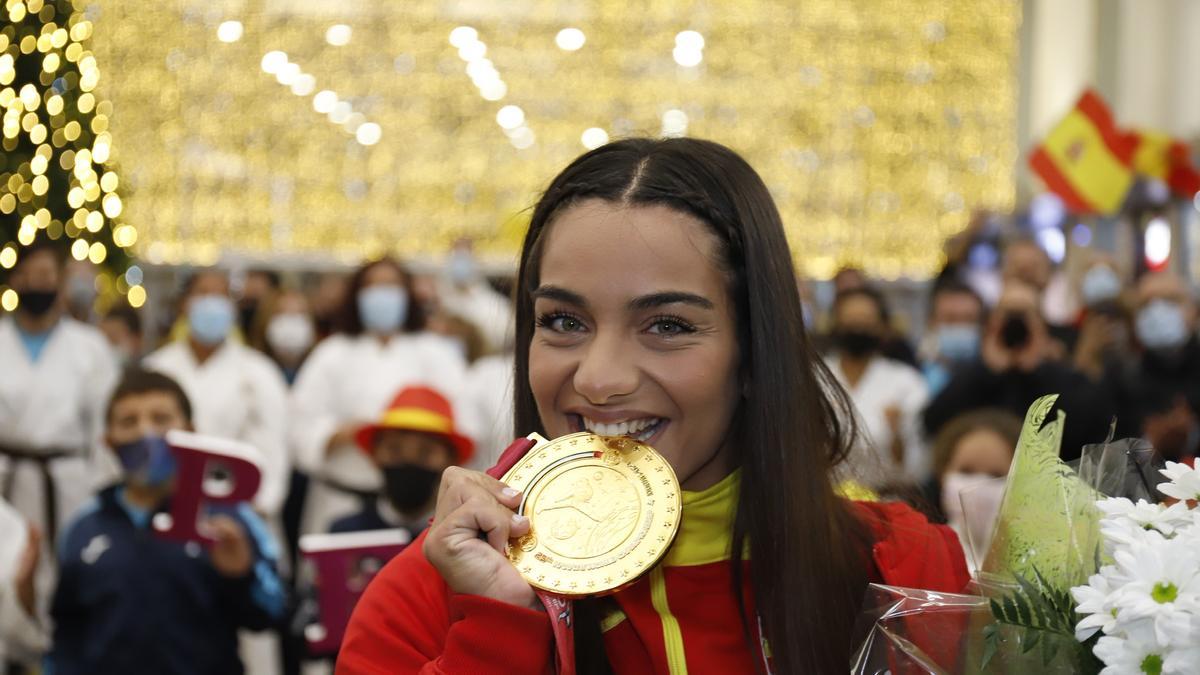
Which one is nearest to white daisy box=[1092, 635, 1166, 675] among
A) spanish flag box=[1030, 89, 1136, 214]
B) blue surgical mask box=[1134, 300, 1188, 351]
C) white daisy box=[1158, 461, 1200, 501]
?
white daisy box=[1158, 461, 1200, 501]

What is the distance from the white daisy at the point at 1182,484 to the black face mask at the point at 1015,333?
5704 mm

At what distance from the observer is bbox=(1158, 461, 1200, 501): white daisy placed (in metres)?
1.75

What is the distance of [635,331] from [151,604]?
3643 millimetres

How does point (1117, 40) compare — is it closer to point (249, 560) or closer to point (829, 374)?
point (249, 560)

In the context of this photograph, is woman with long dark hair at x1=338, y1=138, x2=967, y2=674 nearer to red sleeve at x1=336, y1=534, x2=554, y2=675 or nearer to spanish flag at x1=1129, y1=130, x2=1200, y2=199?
red sleeve at x1=336, y1=534, x2=554, y2=675

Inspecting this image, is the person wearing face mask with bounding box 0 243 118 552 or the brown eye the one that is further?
the person wearing face mask with bounding box 0 243 118 552

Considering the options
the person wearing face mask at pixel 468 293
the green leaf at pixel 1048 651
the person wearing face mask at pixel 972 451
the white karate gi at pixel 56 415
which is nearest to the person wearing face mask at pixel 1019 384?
the person wearing face mask at pixel 972 451

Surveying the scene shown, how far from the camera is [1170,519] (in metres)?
1.74

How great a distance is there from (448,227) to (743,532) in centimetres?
1532

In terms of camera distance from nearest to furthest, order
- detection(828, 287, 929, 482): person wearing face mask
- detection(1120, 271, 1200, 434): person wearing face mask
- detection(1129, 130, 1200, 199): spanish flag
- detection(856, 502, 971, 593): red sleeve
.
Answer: detection(856, 502, 971, 593): red sleeve → detection(1120, 271, 1200, 434): person wearing face mask → detection(828, 287, 929, 482): person wearing face mask → detection(1129, 130, 1200, 199): spanish flag

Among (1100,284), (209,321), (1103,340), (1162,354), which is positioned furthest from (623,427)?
(1100,284)

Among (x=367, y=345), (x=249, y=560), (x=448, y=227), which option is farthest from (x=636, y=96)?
(x=249, y=560)

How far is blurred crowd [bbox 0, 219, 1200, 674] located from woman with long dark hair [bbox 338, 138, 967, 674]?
2638 mm

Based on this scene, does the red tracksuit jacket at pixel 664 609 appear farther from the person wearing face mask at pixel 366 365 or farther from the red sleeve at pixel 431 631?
the person wearing face mask at pixel 366 365
